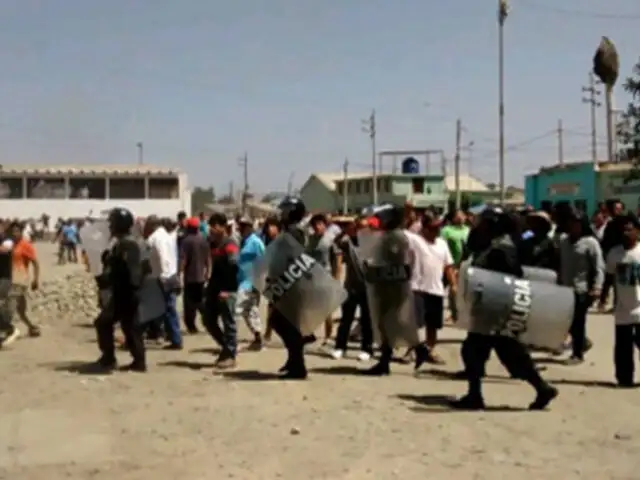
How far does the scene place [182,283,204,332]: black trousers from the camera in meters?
13.8

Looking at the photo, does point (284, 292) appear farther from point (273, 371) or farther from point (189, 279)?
point (189, 279)

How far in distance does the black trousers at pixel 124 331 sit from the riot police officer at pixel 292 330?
151 cm

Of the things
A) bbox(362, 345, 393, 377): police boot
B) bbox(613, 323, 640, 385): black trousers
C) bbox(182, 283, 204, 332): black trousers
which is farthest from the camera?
bbox(182, 283, 204, 332): black trousers

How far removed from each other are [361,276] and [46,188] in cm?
7667

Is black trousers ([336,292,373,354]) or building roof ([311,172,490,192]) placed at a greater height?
building roof ([311,172,490,192])

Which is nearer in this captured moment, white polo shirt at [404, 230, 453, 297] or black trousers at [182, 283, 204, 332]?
white polo shirt at [404, 230, 453, 297]

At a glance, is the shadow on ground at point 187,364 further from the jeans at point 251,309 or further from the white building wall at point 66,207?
the white building wall at point 66,207

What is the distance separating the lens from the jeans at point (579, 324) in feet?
36.1

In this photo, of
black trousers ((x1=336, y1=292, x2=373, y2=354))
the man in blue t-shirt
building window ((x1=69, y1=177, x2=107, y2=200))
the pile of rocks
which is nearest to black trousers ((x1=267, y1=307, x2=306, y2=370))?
black trousers ((x1=336, y1=292, x2=373, y2=354))

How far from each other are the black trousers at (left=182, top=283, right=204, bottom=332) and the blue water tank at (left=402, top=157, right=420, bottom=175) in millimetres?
78128

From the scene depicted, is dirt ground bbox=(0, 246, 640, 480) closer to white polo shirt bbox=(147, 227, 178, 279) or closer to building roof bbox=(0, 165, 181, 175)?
white polo shirt bbox=(147, 227, 178, 279)

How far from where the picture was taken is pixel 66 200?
83.6 metres

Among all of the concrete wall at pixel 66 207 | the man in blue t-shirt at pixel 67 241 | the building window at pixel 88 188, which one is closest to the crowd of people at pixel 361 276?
the man in blue t-shirt at pixel 67 241

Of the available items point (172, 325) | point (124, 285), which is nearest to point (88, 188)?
point (172, 325)
